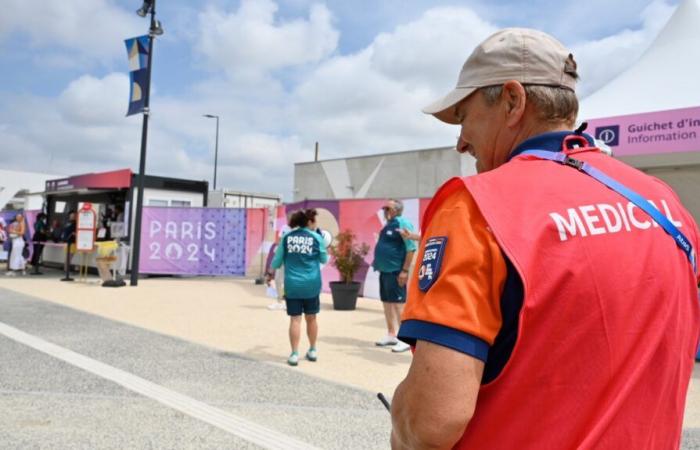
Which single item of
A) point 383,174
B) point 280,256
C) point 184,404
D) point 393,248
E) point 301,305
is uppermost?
point 383,174

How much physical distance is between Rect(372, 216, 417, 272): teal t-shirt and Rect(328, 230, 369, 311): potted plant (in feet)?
10.6

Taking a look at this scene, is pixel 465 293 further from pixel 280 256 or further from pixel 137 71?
pixel 137 71

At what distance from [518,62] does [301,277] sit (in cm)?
517

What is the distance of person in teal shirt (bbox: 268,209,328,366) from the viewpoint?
607 centimetres

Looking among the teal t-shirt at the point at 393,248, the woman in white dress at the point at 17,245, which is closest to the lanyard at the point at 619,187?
the teal t-shirt at the point at 393,248

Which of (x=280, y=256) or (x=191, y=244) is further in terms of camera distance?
(x=191, y=244)

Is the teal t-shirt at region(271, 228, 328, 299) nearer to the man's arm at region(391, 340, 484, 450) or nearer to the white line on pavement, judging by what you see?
the white line on pavement

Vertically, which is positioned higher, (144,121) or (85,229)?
(144,121)

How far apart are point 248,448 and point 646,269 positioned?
307 centimetres

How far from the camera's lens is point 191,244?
1645 cm

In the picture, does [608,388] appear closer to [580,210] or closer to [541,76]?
[580,210]

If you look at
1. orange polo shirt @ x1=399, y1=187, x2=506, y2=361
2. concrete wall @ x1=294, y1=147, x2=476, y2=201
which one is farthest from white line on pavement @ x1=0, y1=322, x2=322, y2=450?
concrete wall @ x1=294, y1=147, x2=476, y2=201

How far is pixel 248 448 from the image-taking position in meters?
3.48

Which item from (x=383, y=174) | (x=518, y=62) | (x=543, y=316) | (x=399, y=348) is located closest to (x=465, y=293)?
(x=543, y=316)
